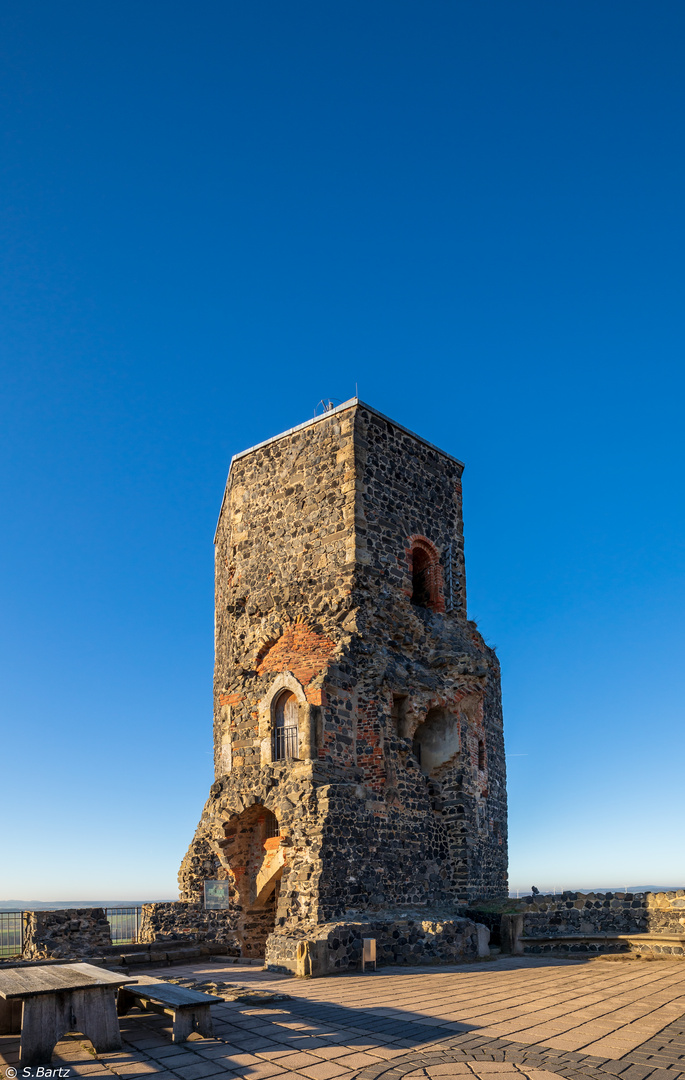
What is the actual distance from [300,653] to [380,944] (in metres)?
5.89

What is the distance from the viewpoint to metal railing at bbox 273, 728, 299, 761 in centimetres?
1578

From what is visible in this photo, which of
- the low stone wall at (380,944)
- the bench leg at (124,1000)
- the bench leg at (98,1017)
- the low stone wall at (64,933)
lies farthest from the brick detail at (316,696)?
the bench leg at (98,1017)

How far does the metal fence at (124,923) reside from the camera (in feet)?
55.5

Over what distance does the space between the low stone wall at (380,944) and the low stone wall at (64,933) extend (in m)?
4.52

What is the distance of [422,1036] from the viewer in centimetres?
671

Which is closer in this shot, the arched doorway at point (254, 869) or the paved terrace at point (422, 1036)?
the paved terrace at point (422, 1036)

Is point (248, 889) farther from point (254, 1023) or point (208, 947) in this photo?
point (254, 1023)

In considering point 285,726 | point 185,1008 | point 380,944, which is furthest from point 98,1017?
point 285,726

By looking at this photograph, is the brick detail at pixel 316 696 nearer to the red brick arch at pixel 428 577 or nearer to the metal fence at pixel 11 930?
the red brick arch at pixel 428 577

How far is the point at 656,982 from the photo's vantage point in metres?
10.0

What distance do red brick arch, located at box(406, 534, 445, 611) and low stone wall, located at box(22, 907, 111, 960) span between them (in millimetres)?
9289

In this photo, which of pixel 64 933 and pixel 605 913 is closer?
pixel 605 913

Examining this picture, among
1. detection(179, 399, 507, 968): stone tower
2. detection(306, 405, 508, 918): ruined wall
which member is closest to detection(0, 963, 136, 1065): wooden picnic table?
detection(179, 399, 507, 968): stone tower

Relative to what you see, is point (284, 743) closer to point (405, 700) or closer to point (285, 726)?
point (285, 726)
